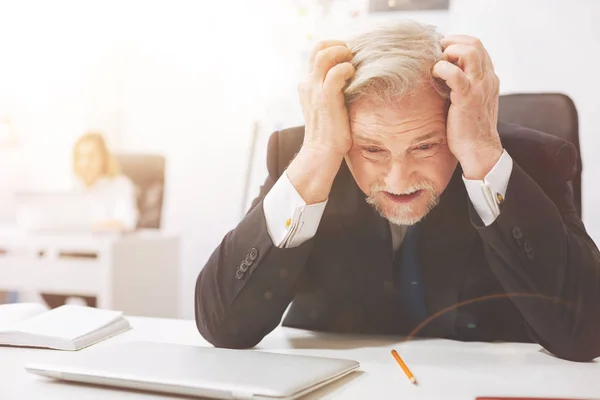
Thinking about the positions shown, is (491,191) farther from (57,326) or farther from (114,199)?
(114,199)

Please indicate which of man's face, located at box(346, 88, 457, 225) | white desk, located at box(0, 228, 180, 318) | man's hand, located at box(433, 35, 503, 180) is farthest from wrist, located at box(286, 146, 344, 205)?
white desk, located at box(0, 228, 180, 318)

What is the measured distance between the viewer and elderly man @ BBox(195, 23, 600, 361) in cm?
102

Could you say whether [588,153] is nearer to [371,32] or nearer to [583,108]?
[583,108]

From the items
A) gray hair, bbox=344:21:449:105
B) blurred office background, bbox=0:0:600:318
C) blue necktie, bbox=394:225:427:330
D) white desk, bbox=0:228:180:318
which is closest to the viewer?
gray hair, bbox=344:21:449:105

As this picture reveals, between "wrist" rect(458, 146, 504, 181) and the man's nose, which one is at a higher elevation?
"wrist" rect(458, 146, 504, 181)

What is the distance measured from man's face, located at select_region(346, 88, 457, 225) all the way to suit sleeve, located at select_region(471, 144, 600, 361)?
0.15 metres

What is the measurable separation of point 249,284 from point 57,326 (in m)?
0.32

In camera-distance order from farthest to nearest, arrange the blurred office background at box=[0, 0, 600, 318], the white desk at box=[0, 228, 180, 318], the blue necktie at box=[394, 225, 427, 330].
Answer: the white desk at box=[0, 228, 180, 318]
the blurred office background at box=[0, 0, 600, 318]
the blue necktie at box=[394, 225, 427, 330]

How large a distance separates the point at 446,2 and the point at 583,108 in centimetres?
36

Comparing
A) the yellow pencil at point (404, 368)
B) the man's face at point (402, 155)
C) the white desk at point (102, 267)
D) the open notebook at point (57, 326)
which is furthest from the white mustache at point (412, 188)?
the white desk at point (102, 267)

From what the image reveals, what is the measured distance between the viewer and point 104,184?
1784 millimetres

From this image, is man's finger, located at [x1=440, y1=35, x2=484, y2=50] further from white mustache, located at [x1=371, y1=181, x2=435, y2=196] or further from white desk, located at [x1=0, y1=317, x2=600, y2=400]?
white desk, located at [x1=0, y1=317, x2=600, y2=400]

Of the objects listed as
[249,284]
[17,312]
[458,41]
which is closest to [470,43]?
[458,41]

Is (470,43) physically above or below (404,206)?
above
